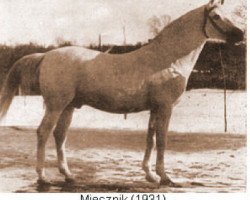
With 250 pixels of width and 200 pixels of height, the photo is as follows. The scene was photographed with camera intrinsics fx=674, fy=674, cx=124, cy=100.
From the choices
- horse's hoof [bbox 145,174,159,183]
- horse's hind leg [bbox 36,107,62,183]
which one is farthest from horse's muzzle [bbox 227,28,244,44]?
horse's hind leg [bbox 36,107,62,183]

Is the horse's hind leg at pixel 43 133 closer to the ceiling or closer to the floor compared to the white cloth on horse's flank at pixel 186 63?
closer to the floor

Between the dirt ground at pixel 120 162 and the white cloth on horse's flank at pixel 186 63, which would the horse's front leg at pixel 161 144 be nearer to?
the dirt ground at pixel 120 162

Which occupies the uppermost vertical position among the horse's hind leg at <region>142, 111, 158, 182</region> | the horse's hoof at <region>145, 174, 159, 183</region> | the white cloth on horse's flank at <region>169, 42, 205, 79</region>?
the white cloth on horse's flank at <region>169, 42, 205, 79</region>

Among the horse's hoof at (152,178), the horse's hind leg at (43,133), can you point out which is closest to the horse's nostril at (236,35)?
the horse's hoof at (152,178)

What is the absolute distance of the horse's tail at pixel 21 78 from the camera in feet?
9.63

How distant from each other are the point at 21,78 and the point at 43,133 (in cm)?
26

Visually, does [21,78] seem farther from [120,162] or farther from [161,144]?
[161,144]

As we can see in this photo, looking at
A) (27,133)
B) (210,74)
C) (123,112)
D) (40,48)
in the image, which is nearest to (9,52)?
(40,48)

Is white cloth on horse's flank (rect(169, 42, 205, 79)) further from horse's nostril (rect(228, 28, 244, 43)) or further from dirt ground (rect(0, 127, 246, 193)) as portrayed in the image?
dirt ground (rect(0, 127, 246, 193))

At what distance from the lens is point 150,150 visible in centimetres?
294

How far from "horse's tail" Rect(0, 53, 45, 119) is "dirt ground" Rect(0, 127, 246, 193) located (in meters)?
0.13

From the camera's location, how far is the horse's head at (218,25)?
2912 millimetres

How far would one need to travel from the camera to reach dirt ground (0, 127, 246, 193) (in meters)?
2.94

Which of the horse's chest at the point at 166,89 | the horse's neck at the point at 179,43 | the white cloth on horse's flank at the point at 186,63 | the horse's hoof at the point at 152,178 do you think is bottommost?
the horse's hoof at the point at 152,178
